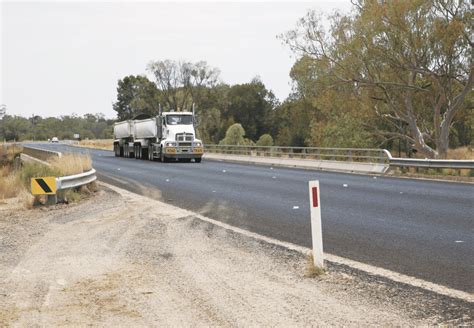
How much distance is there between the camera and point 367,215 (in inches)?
472

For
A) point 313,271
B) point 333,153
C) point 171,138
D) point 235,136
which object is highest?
point 235,136

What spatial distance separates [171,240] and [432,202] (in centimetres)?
757

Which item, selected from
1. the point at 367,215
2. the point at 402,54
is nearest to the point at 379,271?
the point at 367,215

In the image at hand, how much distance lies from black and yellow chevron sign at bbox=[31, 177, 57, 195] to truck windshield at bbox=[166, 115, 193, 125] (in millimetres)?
25861

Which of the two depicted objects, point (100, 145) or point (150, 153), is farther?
point (100, 145)

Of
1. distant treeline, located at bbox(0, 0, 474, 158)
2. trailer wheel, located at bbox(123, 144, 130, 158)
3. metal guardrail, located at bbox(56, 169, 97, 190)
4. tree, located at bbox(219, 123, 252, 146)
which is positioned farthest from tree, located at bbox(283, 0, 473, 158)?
tree, located at bbox(219, 123, 252, 146)

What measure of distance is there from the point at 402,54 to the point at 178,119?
1535 centimetres

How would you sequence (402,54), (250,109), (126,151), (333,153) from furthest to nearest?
1. (250,109)
2. (126,151)
3. (333,153)
4. (402,54)

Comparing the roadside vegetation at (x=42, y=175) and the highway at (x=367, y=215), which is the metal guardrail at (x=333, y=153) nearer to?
the highway at (x=367, y=215)

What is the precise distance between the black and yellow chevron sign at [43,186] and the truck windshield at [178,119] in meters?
25.9

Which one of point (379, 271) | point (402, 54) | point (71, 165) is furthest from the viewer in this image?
point (402, 54)

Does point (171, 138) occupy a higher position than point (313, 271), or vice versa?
point (171, 138)

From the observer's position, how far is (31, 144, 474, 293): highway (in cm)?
764

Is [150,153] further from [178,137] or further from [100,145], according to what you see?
[100,145]
